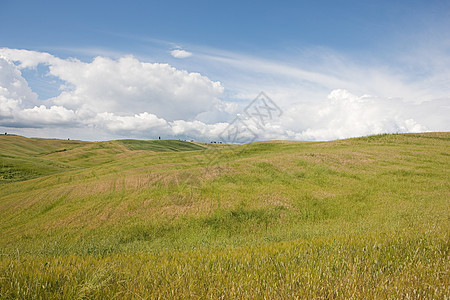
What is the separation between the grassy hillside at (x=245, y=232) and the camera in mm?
3477

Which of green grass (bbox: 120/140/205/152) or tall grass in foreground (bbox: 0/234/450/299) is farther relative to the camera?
green grass (bbox: 120/140/205/152)

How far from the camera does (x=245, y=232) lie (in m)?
11.5

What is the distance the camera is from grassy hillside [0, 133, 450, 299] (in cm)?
348

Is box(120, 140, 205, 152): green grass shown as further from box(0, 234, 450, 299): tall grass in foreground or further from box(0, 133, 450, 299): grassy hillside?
box(0, 234, 450, 299): tall grass in foreground

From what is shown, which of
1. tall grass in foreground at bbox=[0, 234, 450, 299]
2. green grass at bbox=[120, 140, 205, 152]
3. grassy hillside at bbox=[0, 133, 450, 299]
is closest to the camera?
tall grass in foreground at bbox=[0, 234, 450, 299]

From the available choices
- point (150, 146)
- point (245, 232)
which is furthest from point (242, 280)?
point (150, 146)

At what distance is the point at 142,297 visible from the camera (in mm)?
3205

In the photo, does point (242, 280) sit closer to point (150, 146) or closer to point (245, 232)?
point (245, 232)

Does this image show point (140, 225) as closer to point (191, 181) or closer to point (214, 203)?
point (214, 203)

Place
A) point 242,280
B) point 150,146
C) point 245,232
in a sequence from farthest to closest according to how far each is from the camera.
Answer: point 150,146, point 245,232, point 242,280

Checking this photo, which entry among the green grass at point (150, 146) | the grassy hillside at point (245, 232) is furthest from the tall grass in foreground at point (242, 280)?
the green grass at point (150, 146)

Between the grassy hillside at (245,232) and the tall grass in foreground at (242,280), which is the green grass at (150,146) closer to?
the grassy hillside at (245,232)

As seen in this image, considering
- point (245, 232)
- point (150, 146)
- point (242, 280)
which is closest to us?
point (242, 280)

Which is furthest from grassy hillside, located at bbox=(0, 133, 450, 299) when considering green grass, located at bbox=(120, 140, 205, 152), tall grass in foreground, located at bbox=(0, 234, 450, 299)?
green grass, located at bbox=(120, 140, 205, 152)
